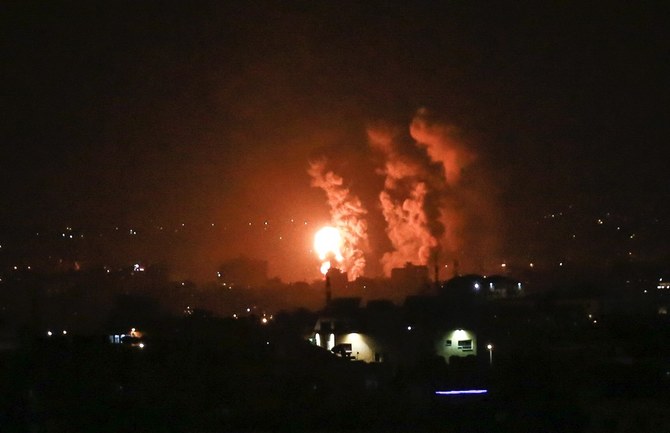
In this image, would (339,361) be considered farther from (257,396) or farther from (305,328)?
(305,328)

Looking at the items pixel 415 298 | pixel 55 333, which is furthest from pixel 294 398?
pixel 415 298

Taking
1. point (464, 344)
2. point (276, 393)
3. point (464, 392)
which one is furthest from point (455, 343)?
point (276, 393)

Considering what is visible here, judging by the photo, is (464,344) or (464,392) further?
(464,344)

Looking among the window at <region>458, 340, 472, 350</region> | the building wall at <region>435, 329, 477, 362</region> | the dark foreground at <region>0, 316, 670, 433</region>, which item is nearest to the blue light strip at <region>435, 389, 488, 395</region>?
the dark foreground at <region>0, 316, 670, 433</region>

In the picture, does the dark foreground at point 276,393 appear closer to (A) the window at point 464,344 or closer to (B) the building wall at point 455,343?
(B) the building wall at point 455,343

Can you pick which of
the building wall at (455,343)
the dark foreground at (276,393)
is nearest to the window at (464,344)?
the building wall at (455,343)

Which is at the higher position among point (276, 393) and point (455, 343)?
point (455, 343)

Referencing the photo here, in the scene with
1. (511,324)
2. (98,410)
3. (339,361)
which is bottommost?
(98,410)

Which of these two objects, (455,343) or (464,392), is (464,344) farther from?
(464,392)

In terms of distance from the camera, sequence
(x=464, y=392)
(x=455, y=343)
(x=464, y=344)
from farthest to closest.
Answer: (x=455, y=343) → (x=464, y=344) → (x=464, y=392)

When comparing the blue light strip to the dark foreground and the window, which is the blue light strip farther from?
the window

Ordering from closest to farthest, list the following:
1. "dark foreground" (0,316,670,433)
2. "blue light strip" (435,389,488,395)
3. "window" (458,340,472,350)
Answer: "dark foreground" (0,316,670,433) < "blue light strip" (435,389,488,395) < "window" (458,340,472,350)
